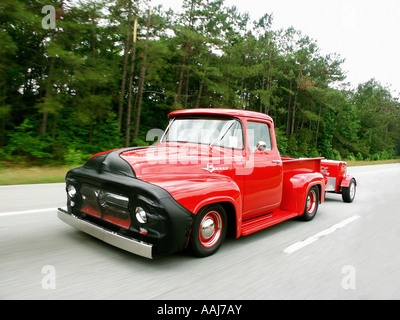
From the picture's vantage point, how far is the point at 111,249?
12.4ft

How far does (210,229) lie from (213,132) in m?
1.45

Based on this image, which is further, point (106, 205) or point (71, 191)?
point (71, 191)

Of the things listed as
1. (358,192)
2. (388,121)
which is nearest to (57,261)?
(358,192)

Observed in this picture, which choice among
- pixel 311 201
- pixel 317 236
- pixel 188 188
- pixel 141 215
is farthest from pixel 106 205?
pixel 311 201

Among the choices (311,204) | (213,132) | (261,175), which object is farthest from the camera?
(311,204)

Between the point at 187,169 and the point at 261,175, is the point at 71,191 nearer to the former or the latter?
the point at 187,169

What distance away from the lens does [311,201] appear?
6.26 meters

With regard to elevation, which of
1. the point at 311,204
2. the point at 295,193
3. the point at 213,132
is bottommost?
the point at 311,204

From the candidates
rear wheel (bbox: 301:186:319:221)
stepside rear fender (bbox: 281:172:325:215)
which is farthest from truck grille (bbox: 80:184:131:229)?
rear wheel (bbox: 301:186:319:221)

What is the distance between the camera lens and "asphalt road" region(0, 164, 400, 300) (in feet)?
9.60

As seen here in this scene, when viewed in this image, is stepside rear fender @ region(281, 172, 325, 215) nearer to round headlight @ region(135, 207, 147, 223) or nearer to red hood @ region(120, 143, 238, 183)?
red hood @ region(120, 143, 238, 183)

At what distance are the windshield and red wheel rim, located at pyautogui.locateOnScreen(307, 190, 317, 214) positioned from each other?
8.18ft
